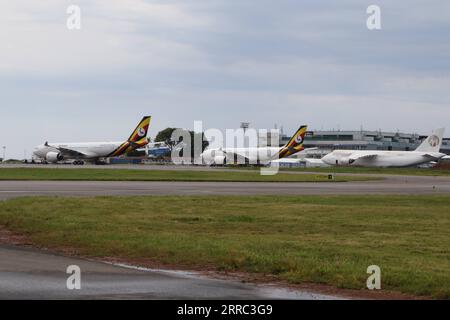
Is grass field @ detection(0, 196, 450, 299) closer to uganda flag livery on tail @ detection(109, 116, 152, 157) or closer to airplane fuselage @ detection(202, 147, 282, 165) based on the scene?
uganda flag livery on tail @ detection(109, 116, 152, 157)

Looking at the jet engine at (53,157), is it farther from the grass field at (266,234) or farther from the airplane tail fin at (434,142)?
the grass field at (266,234)

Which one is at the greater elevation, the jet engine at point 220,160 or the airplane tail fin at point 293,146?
the airplane tail fin at point 293,146

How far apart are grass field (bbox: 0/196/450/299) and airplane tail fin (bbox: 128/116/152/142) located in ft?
303

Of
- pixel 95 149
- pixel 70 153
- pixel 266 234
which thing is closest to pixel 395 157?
pixel 95 149

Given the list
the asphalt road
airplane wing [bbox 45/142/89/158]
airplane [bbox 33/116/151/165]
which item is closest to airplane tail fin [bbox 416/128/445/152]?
airplane [bbox 33/116/151/165]

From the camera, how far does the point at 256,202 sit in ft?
120

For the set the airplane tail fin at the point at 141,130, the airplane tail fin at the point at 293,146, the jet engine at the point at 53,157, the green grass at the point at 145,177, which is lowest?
the green grass at the point at 145,177

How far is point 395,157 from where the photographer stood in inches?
5674

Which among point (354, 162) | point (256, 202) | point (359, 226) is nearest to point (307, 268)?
point (359, 226)

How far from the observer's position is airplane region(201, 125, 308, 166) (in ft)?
439

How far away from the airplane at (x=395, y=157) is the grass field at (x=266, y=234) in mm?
Answer: 106018

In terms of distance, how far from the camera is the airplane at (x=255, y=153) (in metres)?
134

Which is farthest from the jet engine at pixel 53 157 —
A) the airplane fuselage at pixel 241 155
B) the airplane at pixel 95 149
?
the airplane fuselage at pixel 241 155
